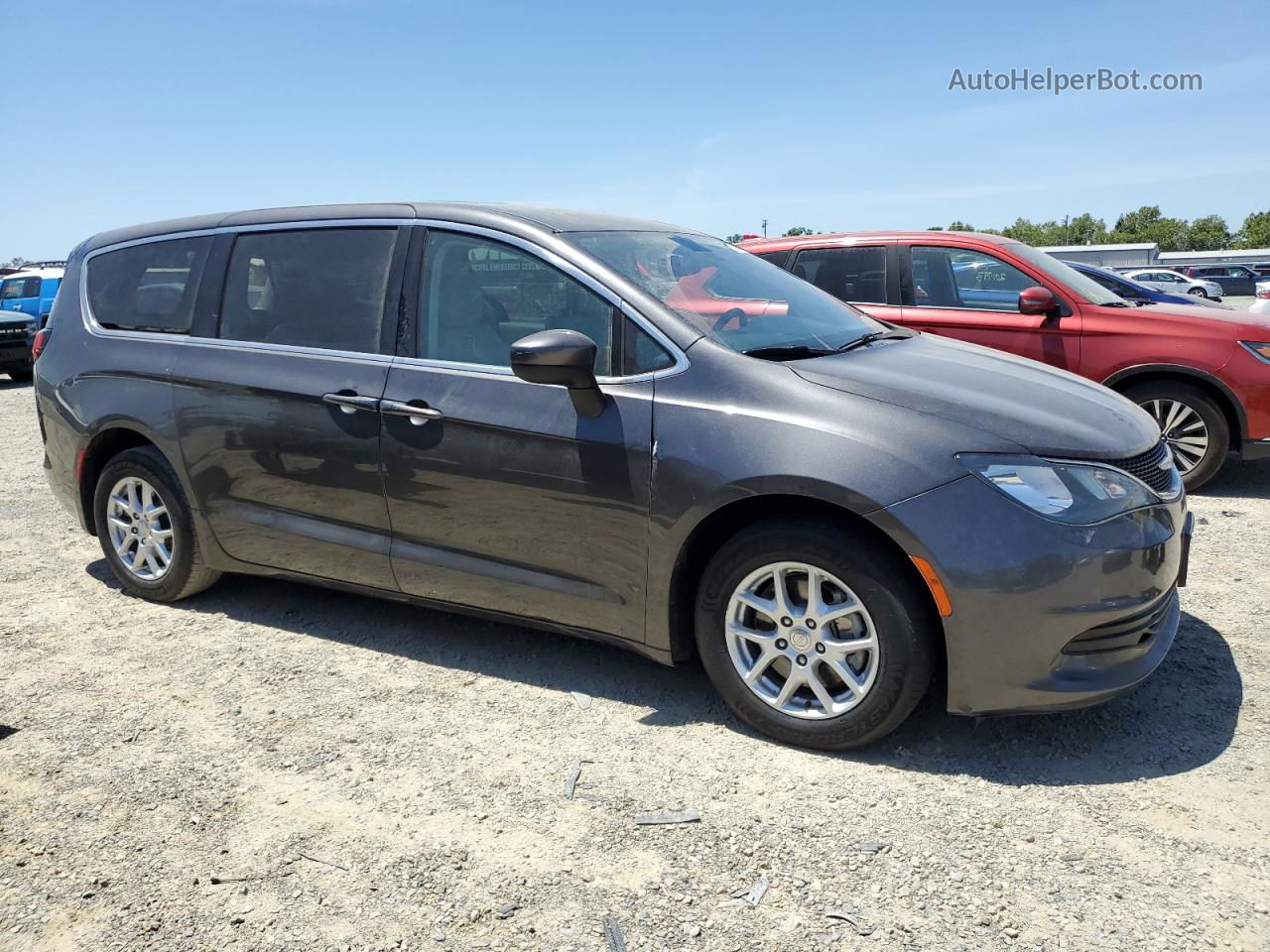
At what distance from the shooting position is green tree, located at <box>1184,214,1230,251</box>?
5020 inches

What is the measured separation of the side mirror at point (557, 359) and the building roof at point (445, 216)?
0.65 m

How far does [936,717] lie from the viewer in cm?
342

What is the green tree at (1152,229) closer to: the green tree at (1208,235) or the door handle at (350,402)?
the green tree at (1208,235)

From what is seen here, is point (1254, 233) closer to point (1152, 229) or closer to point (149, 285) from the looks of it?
point (1152, 229)

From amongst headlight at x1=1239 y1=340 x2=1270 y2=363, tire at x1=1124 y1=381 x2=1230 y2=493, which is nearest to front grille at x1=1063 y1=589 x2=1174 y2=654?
tire at x1=1124 y1=381 x2=1230 y2=493

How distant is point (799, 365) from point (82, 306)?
366 cm

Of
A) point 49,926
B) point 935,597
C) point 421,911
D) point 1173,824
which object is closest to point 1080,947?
point 1173,824

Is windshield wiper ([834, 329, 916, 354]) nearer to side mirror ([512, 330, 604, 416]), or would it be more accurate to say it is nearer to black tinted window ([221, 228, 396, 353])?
side mirror ([512, 330, 604, 416])

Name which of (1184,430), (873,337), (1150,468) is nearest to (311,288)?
(873,337)

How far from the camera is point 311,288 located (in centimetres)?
416

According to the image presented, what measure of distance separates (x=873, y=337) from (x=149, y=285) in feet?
10.9

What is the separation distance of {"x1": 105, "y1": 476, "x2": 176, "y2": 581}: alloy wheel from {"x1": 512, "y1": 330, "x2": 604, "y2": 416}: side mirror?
2.28 m

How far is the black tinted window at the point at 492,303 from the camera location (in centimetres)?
353

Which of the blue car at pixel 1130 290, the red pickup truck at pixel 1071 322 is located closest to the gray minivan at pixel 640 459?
the red pickup truck at pixel 1071 322
